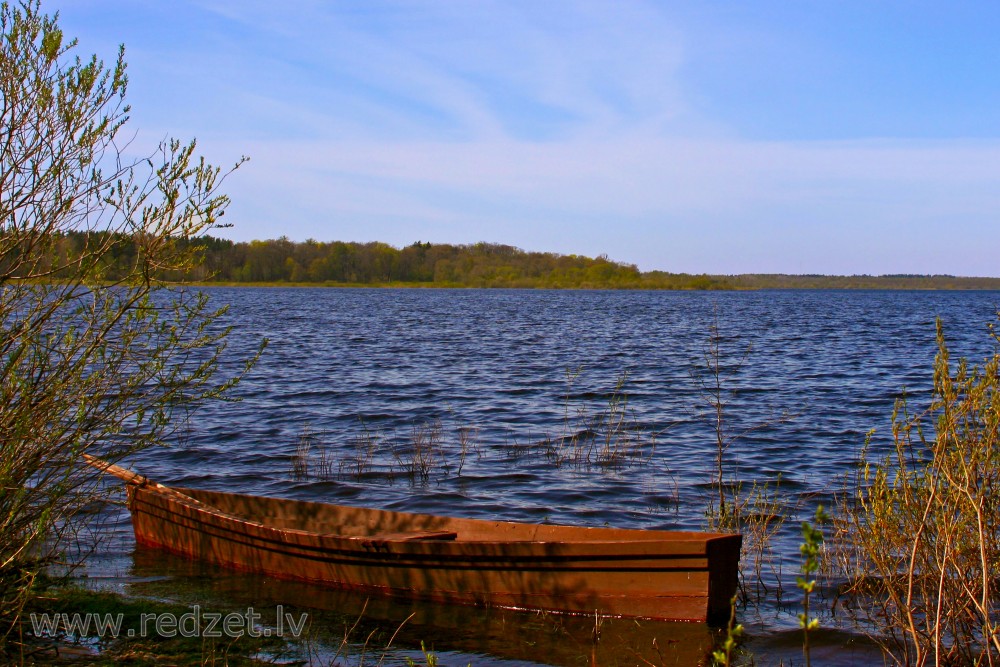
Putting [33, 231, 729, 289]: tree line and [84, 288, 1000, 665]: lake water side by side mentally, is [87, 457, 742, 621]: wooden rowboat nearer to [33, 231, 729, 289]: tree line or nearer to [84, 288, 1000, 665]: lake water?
[84, 288, 1000, 665]: lake water

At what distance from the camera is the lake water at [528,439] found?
9.30m

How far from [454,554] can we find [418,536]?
2.26 feet

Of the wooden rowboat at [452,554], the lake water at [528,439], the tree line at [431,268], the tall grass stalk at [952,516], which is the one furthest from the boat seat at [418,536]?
the tree line at [431,268]

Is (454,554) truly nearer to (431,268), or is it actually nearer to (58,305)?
(58,305)

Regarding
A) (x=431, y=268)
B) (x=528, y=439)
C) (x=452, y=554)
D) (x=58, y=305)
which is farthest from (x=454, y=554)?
(x=431, y=268)

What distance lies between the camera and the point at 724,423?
17.9 metres

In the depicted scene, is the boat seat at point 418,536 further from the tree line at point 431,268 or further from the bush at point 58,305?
the tree line at point 431,268

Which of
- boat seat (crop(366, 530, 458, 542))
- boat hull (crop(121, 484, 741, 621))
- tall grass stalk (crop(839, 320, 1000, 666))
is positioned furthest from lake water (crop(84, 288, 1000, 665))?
tall grass stalk (crop(839, 320, 1000, 666))

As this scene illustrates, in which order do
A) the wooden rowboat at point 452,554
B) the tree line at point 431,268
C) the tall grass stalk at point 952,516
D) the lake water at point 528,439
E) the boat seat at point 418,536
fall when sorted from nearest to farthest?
the tall grass stalk at point 952,516 < the wooden rowboat at point 452,554 < the boat seat at point 418,536 < the lake water at point 528,439 < the tree line at point 431,268

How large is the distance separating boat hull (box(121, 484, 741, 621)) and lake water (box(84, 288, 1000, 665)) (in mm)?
253

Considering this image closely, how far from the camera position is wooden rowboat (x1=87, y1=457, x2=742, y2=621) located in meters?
7.17

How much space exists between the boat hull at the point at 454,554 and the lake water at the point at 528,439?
0.25 m

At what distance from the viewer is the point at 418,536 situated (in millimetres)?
8477

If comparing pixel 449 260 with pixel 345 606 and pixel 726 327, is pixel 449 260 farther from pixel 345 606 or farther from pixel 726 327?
pixel 345 606
